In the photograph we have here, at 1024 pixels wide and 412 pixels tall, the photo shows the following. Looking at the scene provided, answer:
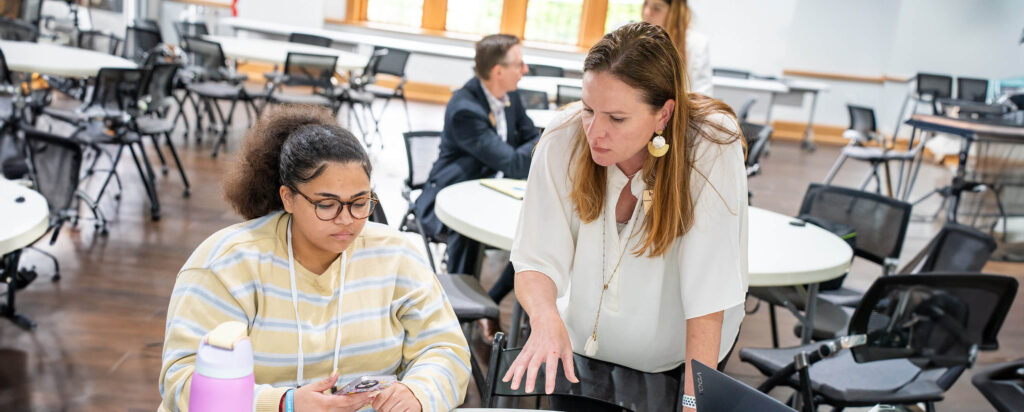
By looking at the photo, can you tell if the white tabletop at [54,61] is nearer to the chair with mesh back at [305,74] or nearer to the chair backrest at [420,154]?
the chair with mesh back at [305,74]

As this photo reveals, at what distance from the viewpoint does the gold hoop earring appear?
158cm

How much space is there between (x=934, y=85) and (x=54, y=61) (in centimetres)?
1060

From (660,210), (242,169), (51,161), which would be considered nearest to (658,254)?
(660,210)

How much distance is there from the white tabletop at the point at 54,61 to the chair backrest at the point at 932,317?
4.61 meters

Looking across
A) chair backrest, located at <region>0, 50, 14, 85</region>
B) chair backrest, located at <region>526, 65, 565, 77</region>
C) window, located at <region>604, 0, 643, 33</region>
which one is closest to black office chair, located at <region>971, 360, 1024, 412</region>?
chair backrest, located at <region>0, 50, 14, 85</region>

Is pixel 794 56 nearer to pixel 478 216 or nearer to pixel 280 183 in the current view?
pixel 478 216

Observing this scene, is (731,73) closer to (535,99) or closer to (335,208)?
(535,99)

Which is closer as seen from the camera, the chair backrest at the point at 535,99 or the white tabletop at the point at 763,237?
the white tabletop at the point at 763,237

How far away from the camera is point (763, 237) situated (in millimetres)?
2879

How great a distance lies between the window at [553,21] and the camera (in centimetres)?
1296

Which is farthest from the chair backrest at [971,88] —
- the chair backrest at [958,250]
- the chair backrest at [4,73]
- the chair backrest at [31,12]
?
the chair backrest at [31,12]

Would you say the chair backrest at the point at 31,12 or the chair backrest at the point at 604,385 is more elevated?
the chair backrest at the point at 31,12

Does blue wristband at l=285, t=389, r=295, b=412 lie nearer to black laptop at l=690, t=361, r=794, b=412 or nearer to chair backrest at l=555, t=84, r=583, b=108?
black laptop at l=690, t=361, r=794, b=412

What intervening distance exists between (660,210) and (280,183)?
0.78 meters
